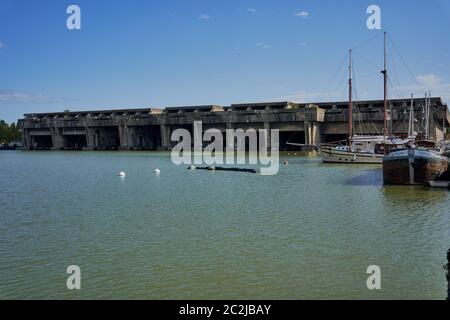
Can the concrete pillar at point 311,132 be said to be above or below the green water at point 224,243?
above

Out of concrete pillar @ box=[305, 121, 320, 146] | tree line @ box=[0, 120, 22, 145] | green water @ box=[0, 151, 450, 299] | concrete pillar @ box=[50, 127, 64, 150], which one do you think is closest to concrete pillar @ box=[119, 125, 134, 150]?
concrete pillar @ box=[50, 127, 64, 150]

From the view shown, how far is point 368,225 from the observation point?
16953 millimetres

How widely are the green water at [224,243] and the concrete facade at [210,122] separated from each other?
54044mm

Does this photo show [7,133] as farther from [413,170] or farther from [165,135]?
[413,170]

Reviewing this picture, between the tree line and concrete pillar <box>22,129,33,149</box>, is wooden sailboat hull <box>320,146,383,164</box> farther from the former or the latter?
the tree line

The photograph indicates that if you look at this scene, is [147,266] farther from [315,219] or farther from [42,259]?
[315,219]

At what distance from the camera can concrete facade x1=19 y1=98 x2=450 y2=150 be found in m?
77.3

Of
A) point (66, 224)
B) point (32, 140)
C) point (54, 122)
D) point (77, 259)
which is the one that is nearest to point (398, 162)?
point (66, 224)

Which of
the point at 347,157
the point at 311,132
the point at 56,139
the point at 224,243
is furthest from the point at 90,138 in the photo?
the point at 224,243

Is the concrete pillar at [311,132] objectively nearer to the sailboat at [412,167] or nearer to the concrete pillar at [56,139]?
the sailboat at [412,167]

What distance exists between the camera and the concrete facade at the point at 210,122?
77312mm

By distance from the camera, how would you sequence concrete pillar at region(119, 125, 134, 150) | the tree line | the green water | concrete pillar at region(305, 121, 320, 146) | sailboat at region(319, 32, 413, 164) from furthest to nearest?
the tree line, concrete pillar at region(119, 125, 134, 150), concrete pillar at region(305, 121, 320, 146), sailboat at region(319, 32, 413, 164), the green water

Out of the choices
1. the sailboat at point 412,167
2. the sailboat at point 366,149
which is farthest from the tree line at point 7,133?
the sailboat at point 412,167

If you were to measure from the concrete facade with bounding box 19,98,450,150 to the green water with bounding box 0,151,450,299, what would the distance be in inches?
2128
